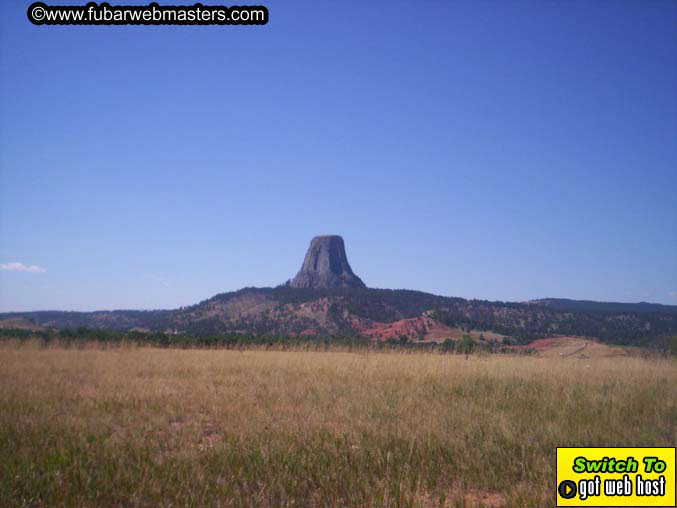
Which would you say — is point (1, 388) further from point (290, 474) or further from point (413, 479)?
point (413, 479)

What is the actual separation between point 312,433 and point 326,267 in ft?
360

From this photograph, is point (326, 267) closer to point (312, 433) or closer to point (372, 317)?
point (372, 317)

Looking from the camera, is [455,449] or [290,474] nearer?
[290,474]

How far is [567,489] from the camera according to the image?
418 centimetres

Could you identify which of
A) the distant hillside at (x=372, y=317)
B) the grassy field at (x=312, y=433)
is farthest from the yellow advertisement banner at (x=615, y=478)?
the distant hillside at (x=372, y=317)

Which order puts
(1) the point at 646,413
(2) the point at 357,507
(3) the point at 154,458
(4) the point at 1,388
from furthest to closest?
(4) the point at 1,388 → (1) the point at 646,413 → (3) the point at 154,458 → (2) the point at 357,507

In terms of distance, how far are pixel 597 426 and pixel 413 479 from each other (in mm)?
3374

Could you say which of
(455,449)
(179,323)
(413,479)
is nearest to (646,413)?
(455,449)

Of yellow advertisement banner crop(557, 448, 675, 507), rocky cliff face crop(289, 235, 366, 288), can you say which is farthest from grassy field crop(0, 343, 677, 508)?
rocky cliff face crop(289, 235, 366, 288)

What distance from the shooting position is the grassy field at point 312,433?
416 cm

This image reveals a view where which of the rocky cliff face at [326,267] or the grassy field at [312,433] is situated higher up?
the rocky cliff face at [326,267]

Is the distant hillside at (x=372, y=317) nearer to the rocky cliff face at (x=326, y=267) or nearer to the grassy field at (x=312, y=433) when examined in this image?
the rocky cliff face at (x=326, y=267)

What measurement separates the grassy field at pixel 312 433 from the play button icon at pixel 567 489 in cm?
11

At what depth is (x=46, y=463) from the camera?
15.3ft
